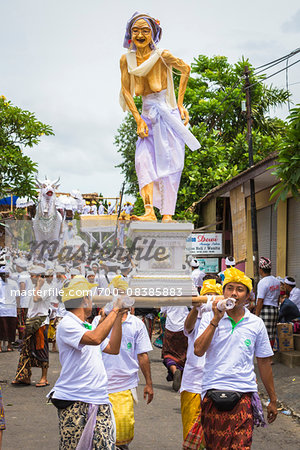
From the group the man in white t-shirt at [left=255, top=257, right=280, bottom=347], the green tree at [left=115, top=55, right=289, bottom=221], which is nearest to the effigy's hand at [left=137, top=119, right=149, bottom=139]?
the man in white t-shirt at [left=255, top=257, right=280, bottom=347]

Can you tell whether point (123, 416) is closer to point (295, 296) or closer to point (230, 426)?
point (230, 426)

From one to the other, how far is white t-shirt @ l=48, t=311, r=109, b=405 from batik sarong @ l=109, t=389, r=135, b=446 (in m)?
0.82

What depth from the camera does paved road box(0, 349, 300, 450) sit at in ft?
23.1

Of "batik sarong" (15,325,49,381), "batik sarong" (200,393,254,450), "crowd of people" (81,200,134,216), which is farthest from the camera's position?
"batik sarong" (15,325,49,381)

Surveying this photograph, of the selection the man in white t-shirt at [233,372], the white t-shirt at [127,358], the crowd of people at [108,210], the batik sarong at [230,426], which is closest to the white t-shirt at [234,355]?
the man in white t-shirt at [233,372]

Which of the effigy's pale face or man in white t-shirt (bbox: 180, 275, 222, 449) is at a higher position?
the effigy's pale face

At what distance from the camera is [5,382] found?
35.3 ft

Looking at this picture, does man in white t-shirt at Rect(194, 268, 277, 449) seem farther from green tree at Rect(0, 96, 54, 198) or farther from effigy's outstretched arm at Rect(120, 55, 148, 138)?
green tree at Rect(0, 96, 54, 198)

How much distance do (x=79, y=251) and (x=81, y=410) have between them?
1227 millimetres

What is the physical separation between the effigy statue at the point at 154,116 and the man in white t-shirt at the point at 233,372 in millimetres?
1104

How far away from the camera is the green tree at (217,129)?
75.3ft

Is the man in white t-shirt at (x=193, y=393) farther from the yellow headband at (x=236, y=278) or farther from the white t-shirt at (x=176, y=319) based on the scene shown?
the white t-shirt at (x=176, y=319)

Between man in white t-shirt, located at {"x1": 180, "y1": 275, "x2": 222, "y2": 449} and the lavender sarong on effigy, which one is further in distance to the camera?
the lavender sarong on effigy

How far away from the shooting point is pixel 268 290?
36.7 ft
